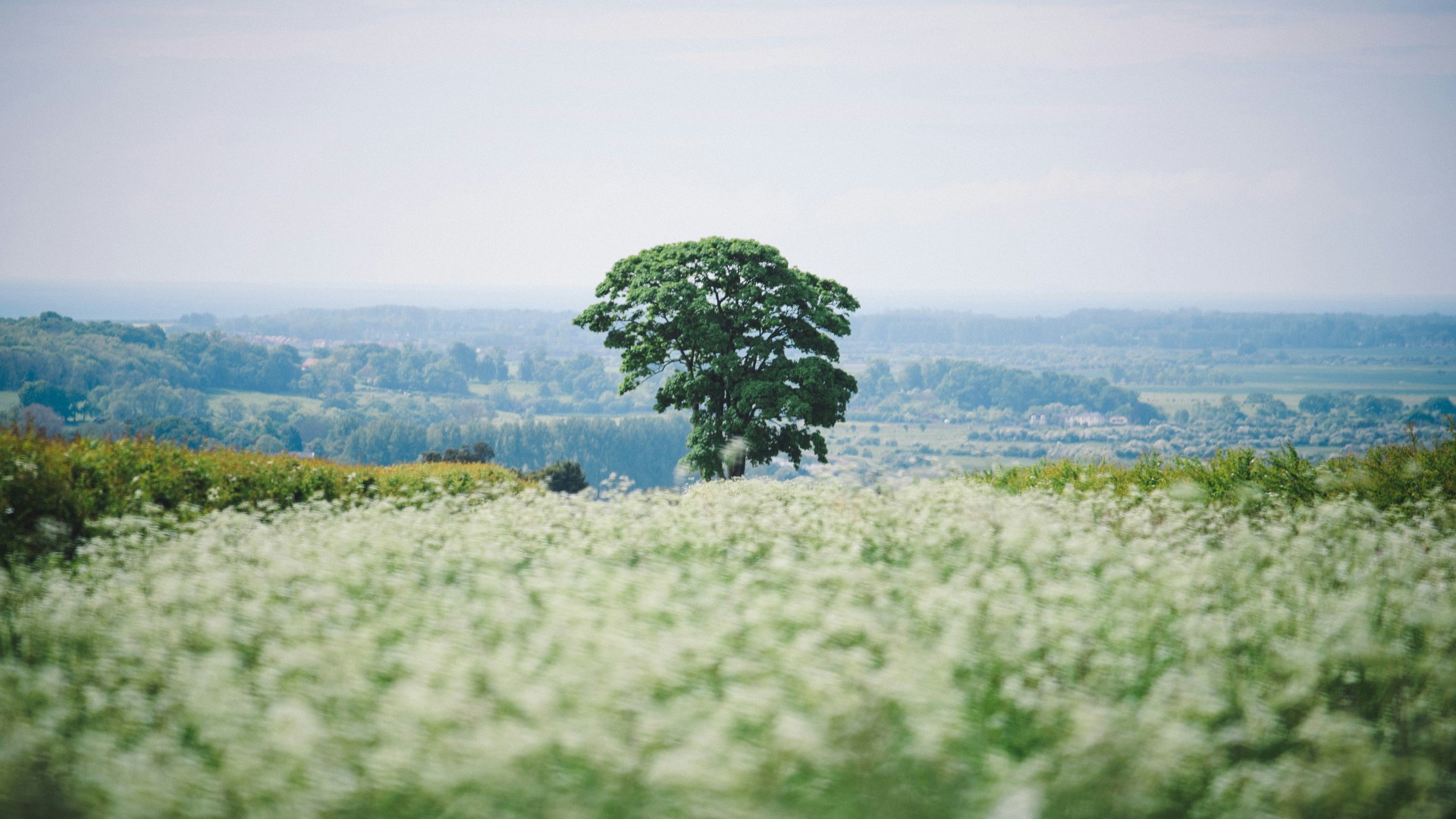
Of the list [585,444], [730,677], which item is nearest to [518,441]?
[585,444]

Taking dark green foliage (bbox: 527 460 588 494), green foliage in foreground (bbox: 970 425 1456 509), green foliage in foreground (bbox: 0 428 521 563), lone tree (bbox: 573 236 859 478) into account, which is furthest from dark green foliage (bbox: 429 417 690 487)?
green foliage in foreground (bbox: 970 425 1456 509)

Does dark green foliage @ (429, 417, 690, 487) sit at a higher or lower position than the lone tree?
lower

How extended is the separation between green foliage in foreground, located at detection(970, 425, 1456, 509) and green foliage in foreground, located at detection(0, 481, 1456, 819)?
11.1 feet

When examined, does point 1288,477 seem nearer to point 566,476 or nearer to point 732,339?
point 732,339

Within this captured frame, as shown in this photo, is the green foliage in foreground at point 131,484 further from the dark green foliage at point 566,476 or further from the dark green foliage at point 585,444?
the dark green foliage at point 585,444

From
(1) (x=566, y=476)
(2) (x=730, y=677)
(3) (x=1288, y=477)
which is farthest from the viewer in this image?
(1) (x=566, y=476)

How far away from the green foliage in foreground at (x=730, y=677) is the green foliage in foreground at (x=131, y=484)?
4.82 ft

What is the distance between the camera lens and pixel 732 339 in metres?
24.6

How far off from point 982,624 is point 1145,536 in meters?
5.29

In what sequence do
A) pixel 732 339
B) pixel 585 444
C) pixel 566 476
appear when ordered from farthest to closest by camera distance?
pixel 585 444, pixel 566 476, pixel 732 339

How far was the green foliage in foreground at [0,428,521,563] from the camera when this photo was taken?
10266 mm

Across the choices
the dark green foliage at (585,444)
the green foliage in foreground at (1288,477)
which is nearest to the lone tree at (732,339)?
the green foliage in foreground at (1288,477)

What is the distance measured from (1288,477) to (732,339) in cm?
1448

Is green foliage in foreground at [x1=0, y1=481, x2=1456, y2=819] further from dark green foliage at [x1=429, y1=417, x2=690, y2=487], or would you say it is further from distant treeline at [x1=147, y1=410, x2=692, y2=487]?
dark green foliage at [x1=429, y1=417, x2=690, y2=487]
